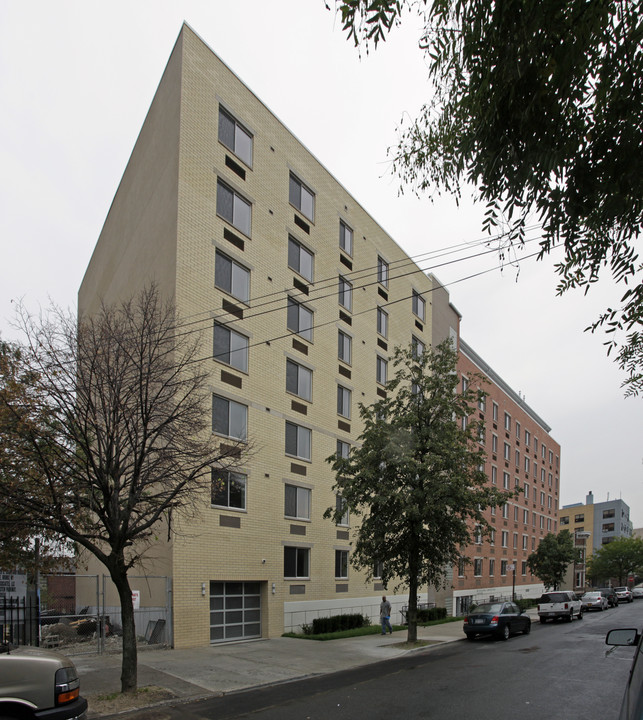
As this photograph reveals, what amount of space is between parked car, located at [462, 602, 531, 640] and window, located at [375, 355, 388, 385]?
512 inches

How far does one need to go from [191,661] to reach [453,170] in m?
14.3

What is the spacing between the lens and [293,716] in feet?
33.3

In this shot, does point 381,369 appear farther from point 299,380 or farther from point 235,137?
point 235,137

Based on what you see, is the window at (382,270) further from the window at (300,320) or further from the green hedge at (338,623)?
the green hedge at (338,623)

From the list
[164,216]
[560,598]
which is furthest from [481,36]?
[560,598]

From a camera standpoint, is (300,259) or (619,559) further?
(619,559)

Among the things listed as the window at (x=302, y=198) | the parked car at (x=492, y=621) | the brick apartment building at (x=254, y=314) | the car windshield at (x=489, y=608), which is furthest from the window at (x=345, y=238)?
the parked car at (x=492, y=621)

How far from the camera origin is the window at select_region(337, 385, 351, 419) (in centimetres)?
2958

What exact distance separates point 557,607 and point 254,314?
23.3 metres

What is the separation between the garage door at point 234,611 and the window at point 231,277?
10312 mm

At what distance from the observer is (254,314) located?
77.6 ft

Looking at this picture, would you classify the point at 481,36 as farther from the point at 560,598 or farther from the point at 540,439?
the point at 540,439

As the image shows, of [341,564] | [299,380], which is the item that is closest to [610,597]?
[341,564]

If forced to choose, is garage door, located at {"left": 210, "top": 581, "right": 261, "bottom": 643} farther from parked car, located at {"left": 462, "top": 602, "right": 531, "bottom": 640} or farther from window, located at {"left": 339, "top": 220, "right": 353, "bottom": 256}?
window, located at {"left": 339, "top": 220, "right": 353, "bottom": 256}
